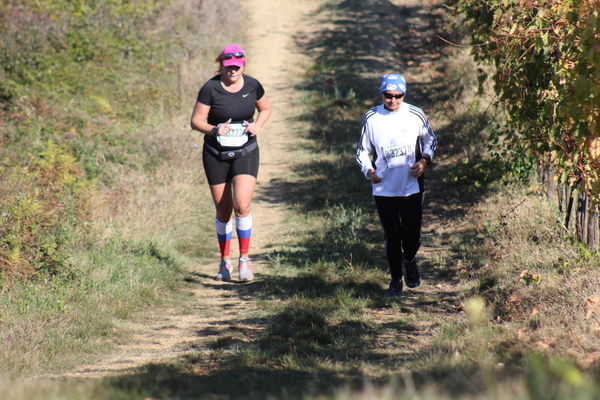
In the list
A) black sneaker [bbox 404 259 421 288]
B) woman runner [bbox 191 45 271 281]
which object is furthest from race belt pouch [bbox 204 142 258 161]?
black sneaker [bbox 404 259 421 288]

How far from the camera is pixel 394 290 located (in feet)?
24.3

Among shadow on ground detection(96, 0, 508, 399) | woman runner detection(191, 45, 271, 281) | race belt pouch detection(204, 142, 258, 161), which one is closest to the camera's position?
shadow on ground detection(96, 0, 508, 399)

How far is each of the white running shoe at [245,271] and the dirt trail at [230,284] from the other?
23cm

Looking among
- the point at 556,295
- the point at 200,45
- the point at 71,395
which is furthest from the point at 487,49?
the point at 200,45

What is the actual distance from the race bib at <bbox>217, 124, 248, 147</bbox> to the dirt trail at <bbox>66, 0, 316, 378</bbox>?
1664mm

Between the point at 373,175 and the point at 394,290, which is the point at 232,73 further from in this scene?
the point at 394,290

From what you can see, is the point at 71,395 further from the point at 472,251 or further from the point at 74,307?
the point at 472,251

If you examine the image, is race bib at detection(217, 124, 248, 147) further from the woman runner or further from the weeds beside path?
the weeds beside path

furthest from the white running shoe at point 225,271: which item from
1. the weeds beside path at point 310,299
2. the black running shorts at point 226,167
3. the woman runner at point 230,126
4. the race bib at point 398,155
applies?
the race bib at point 398,155

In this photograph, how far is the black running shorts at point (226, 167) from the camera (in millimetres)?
7961

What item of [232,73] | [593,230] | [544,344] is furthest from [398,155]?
[544,344]

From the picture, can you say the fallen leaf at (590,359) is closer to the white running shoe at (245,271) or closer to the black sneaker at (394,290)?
→ the black sneaker at (394,290)

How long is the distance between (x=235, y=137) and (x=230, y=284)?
1794 millimetres

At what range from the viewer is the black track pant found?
714 cm
